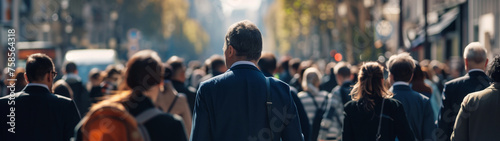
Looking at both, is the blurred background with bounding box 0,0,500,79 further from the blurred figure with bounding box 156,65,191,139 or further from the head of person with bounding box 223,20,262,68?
the head of person with bounding box 223,20,262,68

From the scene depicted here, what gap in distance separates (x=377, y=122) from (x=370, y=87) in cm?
29

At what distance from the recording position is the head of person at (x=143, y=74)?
3.75 meters

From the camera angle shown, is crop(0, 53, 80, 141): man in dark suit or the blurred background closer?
crop(0, 53, 80, 141): man in dark suit

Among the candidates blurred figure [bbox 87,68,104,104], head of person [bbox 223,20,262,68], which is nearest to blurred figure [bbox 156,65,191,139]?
head of person [bbox 223,20,262,68]

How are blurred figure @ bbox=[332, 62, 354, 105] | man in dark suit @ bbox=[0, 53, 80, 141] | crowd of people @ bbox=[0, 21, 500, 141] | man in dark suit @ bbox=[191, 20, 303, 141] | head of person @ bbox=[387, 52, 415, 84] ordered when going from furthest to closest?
1. blurred figure @ bbox=[332, 62, 354, 105]
2. head of person @ bbox=[387, 52, 415, 84]
3. man in dark suit @ bbox=[0, 53, 80, 141]
4. man in dark suit @ bbox=[191, 20, 303, 141]
5. crowd of people @ bbox=[0, 21, 500, 141]

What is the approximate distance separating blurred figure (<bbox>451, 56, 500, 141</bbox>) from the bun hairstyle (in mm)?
2602

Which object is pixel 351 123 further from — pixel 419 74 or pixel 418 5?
pixel 418 5

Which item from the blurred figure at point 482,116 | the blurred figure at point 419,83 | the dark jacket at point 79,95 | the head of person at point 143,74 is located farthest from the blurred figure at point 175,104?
the dark jacket at point 79,95

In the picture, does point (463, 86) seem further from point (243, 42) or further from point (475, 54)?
point (243, 42)

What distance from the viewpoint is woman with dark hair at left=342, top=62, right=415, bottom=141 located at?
5.89 metres

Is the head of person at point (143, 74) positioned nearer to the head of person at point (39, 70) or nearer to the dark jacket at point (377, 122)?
the head of person at point (39, 70)

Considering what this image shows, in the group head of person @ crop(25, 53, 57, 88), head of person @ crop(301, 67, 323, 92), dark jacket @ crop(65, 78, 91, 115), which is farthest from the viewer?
dark jacket @ crop(65, 78, 91, 115)

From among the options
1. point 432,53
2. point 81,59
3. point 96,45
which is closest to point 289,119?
point 81,59

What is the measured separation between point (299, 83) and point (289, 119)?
6312mm
